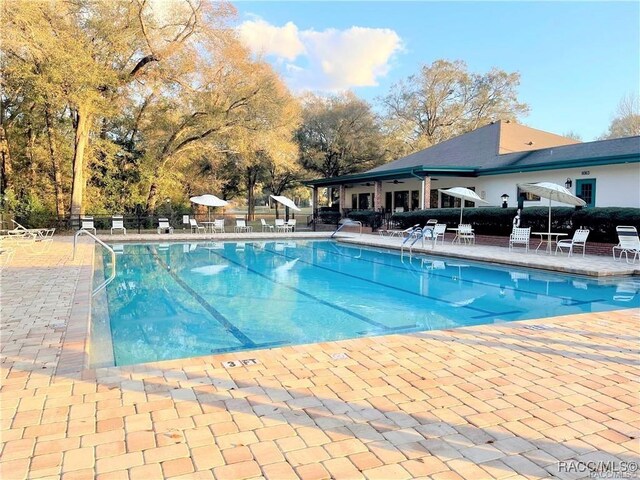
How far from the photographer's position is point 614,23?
1262 centimetres

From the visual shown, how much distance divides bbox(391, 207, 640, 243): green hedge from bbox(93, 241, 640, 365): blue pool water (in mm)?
3791

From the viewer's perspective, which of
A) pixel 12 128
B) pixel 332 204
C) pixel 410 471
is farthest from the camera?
pixel 332 204

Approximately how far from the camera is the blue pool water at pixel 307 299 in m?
5.38

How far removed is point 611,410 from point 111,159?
73.9 ft

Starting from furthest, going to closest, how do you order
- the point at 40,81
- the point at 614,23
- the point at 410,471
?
the point at 40,81, the point at 614,23, the point at 410,471

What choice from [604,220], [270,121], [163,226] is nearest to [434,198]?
[270,121]

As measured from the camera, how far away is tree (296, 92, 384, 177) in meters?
31.0

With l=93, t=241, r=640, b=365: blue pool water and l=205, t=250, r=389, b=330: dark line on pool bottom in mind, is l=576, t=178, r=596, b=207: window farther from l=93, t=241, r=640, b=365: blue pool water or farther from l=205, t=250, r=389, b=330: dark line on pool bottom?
l=205, t=250, r=389, b=330: dark line on pool bottom

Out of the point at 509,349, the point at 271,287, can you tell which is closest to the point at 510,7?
the point at 271,287

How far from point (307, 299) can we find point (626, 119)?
35.7 metres

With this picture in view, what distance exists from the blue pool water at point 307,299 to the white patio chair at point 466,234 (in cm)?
292

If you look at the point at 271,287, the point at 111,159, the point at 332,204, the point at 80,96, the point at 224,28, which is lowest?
the point at 271,287

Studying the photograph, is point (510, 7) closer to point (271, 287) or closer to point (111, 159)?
point (271, 287)

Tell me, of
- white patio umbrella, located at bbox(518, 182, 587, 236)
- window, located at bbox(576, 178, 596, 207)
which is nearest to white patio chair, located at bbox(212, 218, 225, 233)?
white patio umbrella, located at bbox(518, 182, 587, 236)
